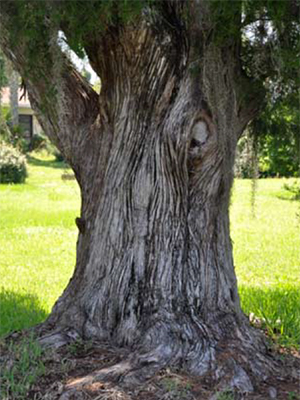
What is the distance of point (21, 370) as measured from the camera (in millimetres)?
4535

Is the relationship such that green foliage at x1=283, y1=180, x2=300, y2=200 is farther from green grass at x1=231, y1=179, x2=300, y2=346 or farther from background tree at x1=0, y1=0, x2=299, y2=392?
background tree at x1=0, y1=0, x2=299, y2=392

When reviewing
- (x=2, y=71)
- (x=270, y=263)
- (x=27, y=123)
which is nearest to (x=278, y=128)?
(x=2, y=71)

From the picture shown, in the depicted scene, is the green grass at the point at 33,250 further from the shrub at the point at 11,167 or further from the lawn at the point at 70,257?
the shrub at the point at 11,167

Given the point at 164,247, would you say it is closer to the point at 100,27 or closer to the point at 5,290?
the point at 100,27

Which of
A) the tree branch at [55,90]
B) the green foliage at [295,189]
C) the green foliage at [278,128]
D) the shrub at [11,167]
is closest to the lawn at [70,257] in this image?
the green foliage at [295,189]

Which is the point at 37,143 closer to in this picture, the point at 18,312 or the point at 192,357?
the point at 18,312

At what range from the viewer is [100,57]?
4910 mm

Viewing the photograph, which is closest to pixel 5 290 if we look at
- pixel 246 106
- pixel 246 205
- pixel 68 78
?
pixel 68 78

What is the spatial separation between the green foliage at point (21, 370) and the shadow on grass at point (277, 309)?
199 cm

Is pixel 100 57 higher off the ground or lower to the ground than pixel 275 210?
higher

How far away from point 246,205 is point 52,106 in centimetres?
1073

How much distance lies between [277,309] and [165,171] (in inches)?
94.2

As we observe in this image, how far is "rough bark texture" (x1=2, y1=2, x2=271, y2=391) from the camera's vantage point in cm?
456

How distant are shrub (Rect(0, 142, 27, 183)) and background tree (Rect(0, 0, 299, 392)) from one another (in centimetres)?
1669
